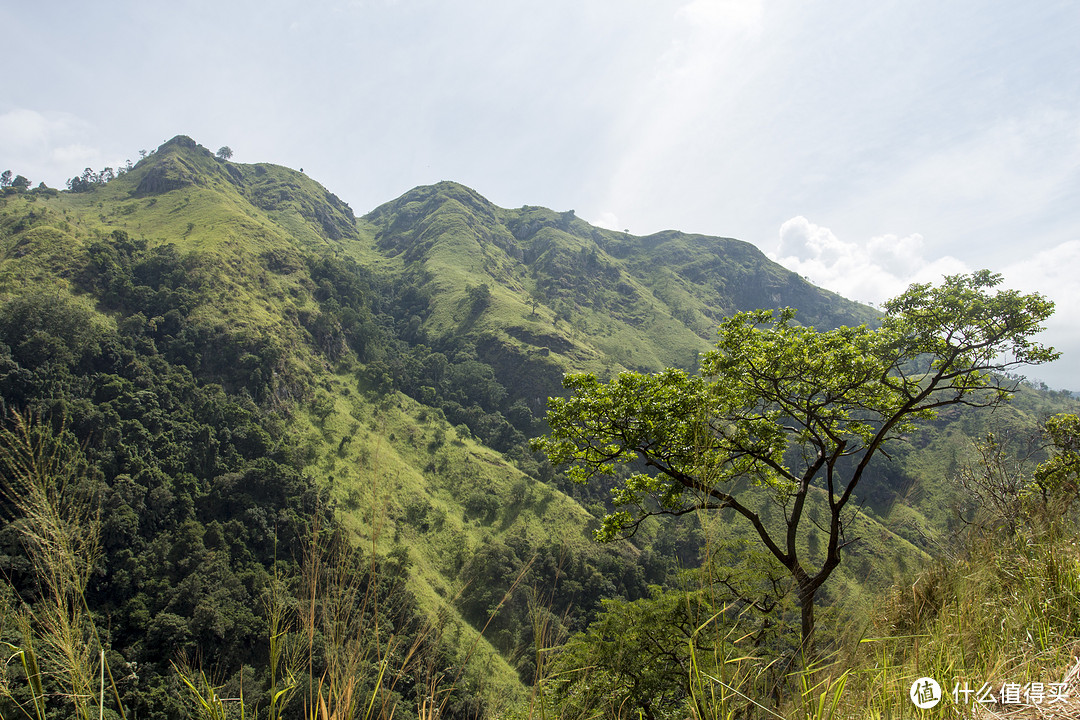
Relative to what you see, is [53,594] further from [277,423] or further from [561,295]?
[561,295]

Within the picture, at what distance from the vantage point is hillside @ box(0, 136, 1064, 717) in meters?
38.4

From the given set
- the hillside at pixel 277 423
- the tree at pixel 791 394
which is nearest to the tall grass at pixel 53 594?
the hillside at pixel 277 423

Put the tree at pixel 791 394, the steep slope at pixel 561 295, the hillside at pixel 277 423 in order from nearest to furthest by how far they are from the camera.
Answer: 1. the tree at pixel 791 394
2. the hillside at pixel 277 423
3. the steep slope at pixel 561 295

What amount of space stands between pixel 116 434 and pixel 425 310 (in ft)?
274

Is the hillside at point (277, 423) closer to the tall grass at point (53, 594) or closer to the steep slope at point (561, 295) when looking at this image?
the tall grass at point (53, 594)

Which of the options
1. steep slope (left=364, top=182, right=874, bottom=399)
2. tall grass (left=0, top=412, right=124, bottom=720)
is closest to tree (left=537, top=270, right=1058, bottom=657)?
tall grass (left=0, top=412, right=124, bottom=720)

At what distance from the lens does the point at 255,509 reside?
1911 inches

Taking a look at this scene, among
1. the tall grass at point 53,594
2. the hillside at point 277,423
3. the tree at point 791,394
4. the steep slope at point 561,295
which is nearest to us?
the tall grass at point 53,594

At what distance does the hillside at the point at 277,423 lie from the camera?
38375 mm

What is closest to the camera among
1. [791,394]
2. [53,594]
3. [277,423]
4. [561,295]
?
[53,594]

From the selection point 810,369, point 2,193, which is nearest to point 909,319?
point 810,369

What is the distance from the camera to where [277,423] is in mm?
62188

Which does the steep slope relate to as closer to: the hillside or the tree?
the hillside

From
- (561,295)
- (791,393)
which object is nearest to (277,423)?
(791,393)
